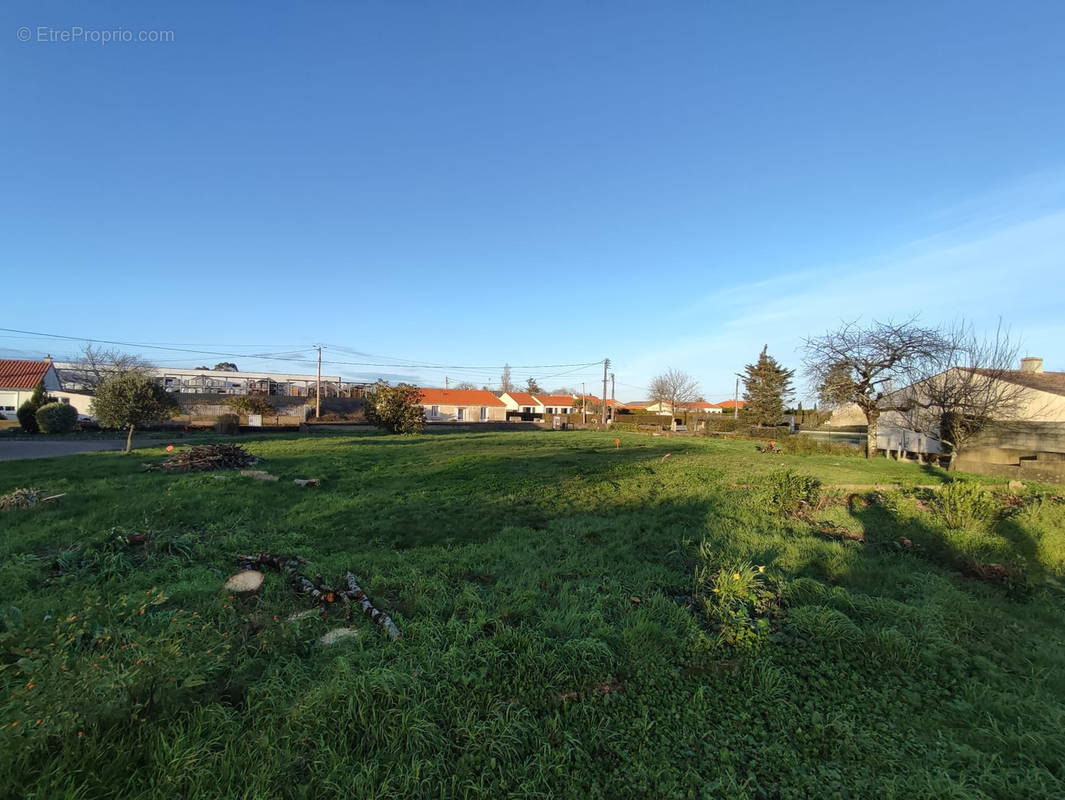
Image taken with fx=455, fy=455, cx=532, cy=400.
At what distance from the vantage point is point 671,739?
9.23 ft

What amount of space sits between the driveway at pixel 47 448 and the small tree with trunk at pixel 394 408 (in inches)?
436

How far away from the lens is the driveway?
14.7 meters

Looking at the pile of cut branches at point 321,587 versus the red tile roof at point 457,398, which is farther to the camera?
the red tile roof at point 457,398

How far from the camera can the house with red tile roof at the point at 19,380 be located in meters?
28.8

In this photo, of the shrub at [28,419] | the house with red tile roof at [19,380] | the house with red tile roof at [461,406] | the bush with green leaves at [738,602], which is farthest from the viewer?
the house with red tile roof at [461,406]

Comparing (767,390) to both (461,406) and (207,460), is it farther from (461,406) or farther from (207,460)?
(207,460)

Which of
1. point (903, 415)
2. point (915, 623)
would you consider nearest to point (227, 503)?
point (915, 623)

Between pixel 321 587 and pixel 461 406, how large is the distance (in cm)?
4775

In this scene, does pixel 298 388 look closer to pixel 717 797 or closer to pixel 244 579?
pixel 244 579

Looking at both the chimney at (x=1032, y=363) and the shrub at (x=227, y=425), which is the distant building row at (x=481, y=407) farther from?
the chimney at (x=1032, y=363)

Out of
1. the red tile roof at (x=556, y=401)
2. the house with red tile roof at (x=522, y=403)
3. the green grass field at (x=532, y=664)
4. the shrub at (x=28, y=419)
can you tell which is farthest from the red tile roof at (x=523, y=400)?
the green grass field at (x=532, y=664)

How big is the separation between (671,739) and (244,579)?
4.31 m

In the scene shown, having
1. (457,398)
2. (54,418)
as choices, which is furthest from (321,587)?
(457,398)

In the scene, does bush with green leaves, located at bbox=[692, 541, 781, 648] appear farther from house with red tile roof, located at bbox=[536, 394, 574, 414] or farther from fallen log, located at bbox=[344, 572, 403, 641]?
house with red tile roof, located at bbox=[536, 394, 574, 414]
